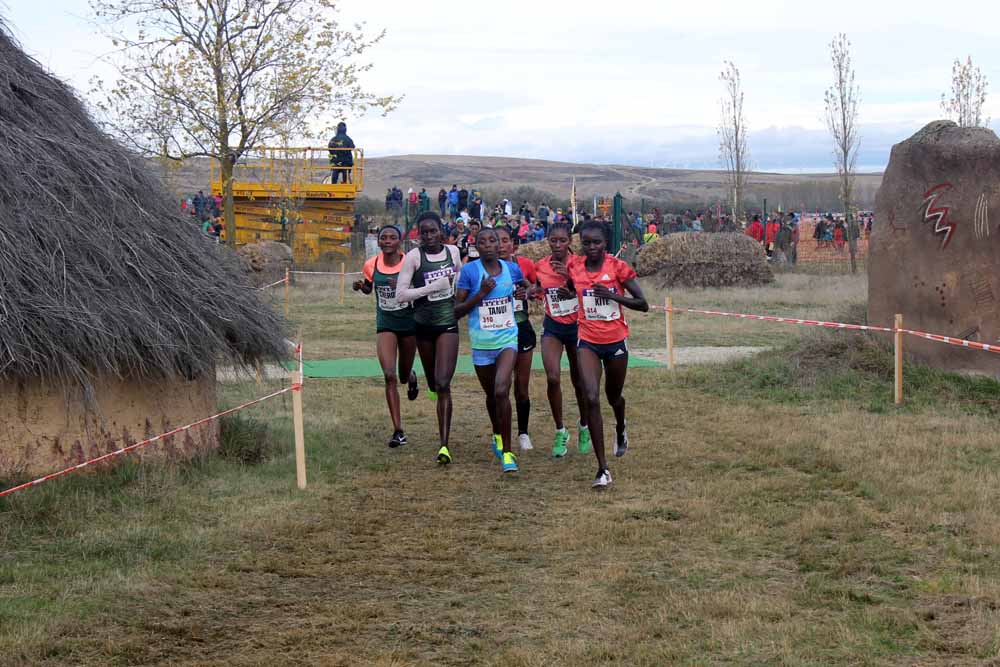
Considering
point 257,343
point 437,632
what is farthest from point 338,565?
point 257,343

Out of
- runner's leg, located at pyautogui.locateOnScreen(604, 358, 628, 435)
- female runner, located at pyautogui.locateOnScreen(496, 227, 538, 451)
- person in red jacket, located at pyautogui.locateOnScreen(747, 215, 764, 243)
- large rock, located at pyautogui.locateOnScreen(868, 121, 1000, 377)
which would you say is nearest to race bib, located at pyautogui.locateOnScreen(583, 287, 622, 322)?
runner's leg, located at pyautogui.locateOnScreen(604, 358, 628, 435)

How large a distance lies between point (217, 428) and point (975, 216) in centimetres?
784

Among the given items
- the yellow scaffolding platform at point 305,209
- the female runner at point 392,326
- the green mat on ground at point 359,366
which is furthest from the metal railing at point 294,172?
the female runner at point 392,326

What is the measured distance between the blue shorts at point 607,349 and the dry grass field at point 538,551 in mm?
949

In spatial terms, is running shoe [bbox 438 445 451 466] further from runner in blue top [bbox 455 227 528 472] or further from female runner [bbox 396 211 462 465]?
runner in blue top [bbox 455 227 528 472]

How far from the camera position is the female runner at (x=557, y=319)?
367 inches

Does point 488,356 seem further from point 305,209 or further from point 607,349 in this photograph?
point 305,209

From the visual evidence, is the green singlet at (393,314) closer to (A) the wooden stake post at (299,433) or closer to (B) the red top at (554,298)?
(B) the red top at (554,298)

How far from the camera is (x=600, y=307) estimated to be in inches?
346

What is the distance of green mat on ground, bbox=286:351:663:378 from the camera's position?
15.6m

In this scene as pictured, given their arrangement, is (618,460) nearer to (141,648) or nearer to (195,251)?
(195,251)

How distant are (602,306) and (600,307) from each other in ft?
0.06

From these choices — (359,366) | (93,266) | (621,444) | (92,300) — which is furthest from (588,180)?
(92,300)

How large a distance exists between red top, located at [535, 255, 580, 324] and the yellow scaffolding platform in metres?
23.2
